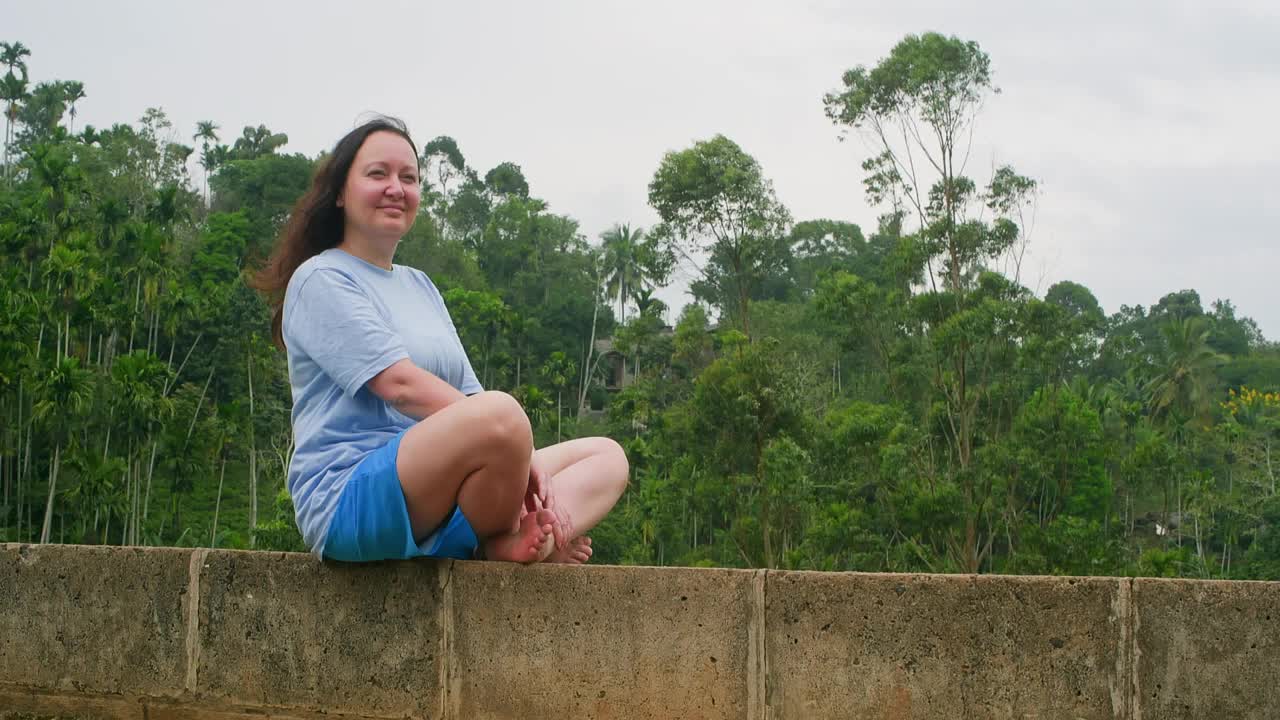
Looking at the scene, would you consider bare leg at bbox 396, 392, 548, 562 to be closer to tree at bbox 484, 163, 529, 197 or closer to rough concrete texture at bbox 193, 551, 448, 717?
rough concrete texture at bbox 193, 551, 448, 717

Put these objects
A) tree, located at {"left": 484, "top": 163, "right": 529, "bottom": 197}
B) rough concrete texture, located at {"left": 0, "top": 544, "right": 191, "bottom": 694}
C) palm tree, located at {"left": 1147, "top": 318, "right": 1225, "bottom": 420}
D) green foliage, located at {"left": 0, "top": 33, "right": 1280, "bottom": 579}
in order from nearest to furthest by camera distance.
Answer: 1. rough concrete texture, located at {"left": 0, "top": 544, "right": 191, "bottom": 694}
2. green foliage, located at {"left": 0, "top": 33, "right": 1280, "bottom": 579}
3. palm tree, located at {"left": 1147, "top": 318, "right": 1225, "bottom": 420}
4. tree, located at {"left": 484, "top": 163, "right": 529, "bottom": 197}

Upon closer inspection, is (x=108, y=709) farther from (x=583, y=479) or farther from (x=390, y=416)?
(x=583, y=479)

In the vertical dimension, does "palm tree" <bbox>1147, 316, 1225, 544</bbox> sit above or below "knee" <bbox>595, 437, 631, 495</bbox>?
above

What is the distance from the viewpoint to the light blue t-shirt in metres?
2.93

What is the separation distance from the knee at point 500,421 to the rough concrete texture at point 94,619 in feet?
3.77

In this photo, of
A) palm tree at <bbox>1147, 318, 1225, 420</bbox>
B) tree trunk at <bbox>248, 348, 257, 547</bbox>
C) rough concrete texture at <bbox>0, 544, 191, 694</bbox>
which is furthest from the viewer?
palm tree at <bbox>1147, 318, 1225, 420</bbox>

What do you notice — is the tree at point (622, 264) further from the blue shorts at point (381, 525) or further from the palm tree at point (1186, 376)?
the blue shorts at point (381, 525)

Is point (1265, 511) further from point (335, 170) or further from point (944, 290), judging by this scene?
point (335, 170)

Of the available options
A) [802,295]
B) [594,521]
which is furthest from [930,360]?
[802,295]

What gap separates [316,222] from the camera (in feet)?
10.9

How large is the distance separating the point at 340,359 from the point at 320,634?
79cm

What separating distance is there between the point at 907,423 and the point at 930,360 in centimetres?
162

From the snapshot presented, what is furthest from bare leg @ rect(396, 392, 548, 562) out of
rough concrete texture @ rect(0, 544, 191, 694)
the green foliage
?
the green foliage

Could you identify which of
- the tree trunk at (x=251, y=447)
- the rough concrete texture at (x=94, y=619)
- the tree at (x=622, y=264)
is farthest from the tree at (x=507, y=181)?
the rough concrete texture at (x=94, y=619)
